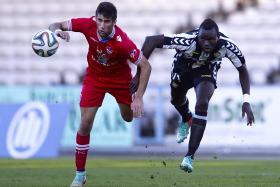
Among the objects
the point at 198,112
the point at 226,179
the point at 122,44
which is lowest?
the point at 226,179

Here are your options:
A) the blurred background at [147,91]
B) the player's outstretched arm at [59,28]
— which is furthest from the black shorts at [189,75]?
the blurred background at [147,91]

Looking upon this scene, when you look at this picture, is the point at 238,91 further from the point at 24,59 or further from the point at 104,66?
the point at 104,66

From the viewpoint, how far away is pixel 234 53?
422 inches

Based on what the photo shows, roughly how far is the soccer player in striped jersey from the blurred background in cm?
796

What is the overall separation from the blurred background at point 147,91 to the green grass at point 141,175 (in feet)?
10.9

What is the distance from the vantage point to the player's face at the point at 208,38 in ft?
33.4

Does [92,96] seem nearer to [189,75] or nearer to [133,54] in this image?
[133,54]

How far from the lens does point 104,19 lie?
938cm

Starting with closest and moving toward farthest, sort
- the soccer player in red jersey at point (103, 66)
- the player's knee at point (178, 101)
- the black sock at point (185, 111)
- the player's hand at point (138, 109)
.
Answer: the player's hand at point (138, 109)
the soccer player in red jersey at point (103, 66)
the player's knee at point (178, 101)
the black sock at point (185, 111)

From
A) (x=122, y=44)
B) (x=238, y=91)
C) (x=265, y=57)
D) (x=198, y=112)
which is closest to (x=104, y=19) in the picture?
(x=122, y=44)

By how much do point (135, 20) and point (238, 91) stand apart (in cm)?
704

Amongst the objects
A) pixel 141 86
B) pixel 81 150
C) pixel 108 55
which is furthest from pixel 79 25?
pixel 81 150

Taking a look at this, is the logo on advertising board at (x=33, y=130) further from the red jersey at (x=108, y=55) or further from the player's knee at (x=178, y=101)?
the red jersey at (x=108, y=55)

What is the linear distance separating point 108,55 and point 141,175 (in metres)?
3.08
